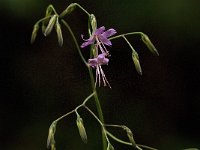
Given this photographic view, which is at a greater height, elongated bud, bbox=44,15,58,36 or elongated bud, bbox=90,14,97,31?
elongated bud, bbox=44,15,58,36

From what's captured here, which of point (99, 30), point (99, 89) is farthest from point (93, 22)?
point (99, 89)

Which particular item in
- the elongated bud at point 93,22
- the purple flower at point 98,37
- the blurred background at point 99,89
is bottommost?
the blurred background at point 99,89

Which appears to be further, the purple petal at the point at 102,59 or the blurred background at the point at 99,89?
the blurred background at the point at 99,89

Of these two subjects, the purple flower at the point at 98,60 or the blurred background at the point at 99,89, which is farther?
the blurred background at the point at 99,89

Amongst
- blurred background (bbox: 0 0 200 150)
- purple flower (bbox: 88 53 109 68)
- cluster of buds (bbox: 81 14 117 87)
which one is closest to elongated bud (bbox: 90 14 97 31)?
cluster of buds (bbox: 81 14 117 87)

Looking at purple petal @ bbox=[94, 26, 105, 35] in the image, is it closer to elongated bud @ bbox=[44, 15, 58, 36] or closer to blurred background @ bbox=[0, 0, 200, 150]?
elongated bud @ bbox=[44, 15, 58, 36]

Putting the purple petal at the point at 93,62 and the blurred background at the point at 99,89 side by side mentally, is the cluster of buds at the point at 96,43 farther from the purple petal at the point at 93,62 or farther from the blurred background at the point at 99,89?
the blurred background at the point at 99,89

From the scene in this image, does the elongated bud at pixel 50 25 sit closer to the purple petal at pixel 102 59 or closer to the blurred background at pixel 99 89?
the purple petal at pixel 102 59

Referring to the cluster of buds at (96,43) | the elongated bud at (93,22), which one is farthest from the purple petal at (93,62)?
the elongated bud at (93,22)

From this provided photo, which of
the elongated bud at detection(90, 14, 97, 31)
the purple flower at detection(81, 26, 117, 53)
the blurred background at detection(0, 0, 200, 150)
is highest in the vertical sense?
the elongated bud at detection(90, 14, 97, 31)

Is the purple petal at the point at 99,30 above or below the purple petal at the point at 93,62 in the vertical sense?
above
